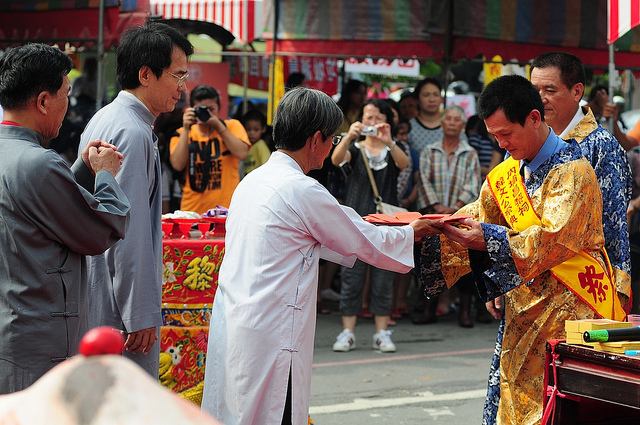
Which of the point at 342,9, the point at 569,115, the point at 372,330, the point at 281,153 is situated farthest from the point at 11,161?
the point at 342,9

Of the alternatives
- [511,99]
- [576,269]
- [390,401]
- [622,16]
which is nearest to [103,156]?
[511,99]

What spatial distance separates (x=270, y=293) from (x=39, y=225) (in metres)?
0.79

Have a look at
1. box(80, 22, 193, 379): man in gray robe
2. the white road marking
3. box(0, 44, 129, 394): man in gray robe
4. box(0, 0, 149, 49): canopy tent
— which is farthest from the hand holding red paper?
box(0, 0, 149, 49): canopy tent

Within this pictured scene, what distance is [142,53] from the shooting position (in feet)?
10.8

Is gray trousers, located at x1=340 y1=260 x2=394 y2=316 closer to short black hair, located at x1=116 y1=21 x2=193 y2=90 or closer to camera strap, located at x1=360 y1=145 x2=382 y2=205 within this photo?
camera strap, located at x1=360 y1=145 x2=382 y2=205

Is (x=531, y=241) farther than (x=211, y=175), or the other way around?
(x=211, y=175)

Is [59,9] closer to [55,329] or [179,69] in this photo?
[179,69]

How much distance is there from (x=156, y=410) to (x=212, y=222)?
3.40 meters

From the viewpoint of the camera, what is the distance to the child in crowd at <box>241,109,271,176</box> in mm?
7816

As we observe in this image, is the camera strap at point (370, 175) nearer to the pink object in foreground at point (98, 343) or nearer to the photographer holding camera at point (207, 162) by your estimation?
the photographer holding camera at point (207, 162)

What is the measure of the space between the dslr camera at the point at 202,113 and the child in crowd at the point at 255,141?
1.31 meters

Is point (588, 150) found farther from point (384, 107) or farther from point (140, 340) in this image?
point (384, 107)

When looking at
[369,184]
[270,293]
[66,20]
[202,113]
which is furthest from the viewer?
[66,20]

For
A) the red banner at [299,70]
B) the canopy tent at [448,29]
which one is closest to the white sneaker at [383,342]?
the canopy tent at [448,29]
